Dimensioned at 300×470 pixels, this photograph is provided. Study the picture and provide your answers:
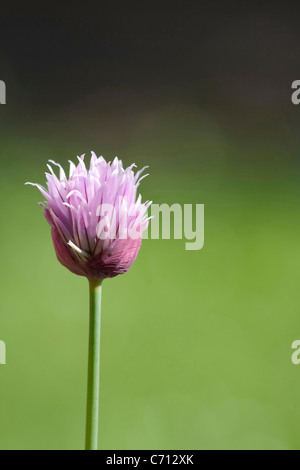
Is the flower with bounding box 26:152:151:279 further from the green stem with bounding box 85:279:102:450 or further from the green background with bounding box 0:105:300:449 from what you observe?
the green background with bounding box 0:105:300:449

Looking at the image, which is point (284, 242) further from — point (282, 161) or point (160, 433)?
point (160, 433)

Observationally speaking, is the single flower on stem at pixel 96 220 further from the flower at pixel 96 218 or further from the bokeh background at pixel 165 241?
the bokeh background at pixel 165 241

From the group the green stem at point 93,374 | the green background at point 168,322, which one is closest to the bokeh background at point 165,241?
the green background at point 168,322

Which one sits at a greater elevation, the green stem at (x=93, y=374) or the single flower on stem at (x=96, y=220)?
the single flower on stem at (x=96, y=220)

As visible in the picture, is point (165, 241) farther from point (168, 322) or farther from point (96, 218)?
point (96, 218)

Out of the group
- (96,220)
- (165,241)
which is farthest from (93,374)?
(165,241)
